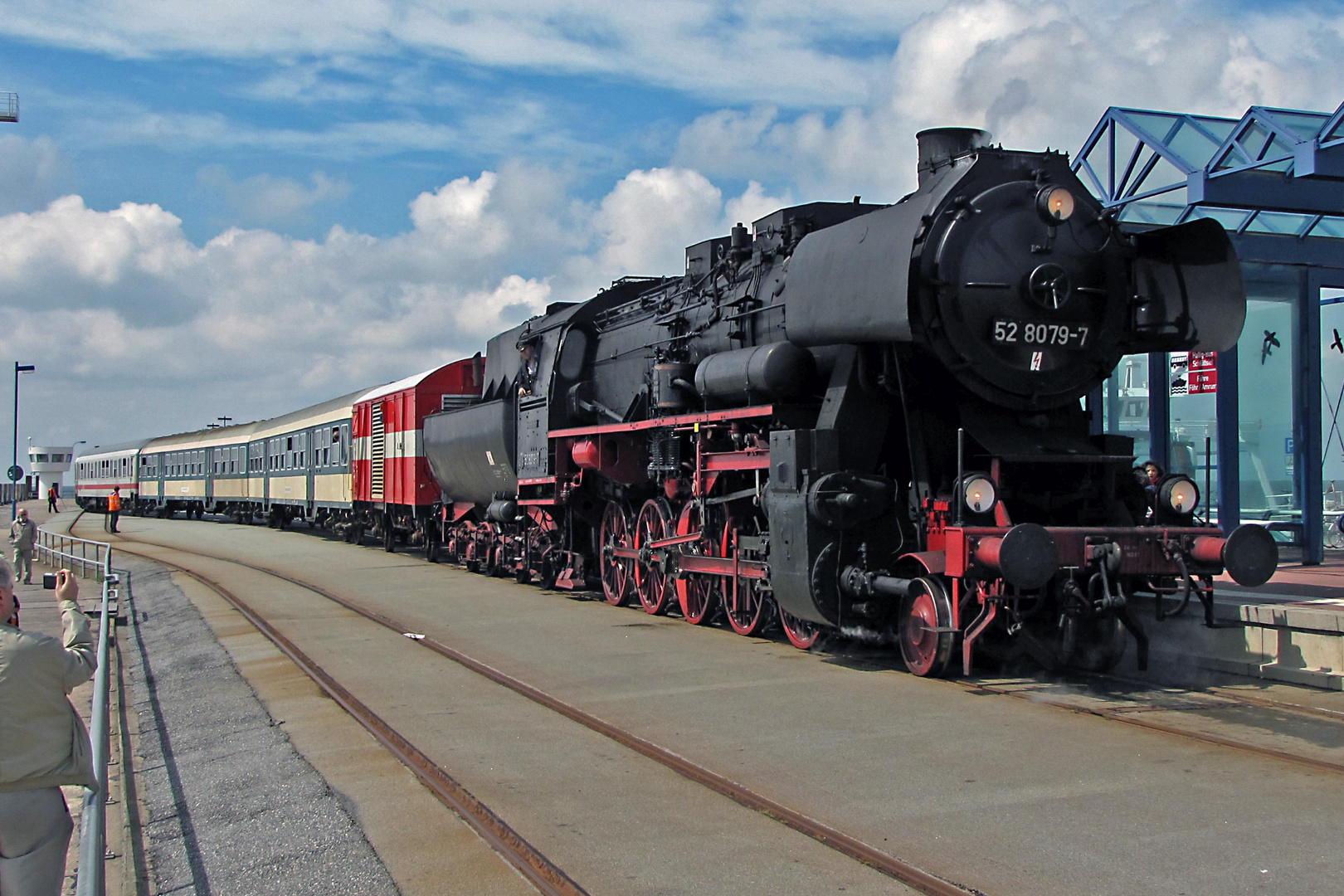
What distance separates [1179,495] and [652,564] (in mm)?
5576

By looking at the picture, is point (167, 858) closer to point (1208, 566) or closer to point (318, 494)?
point (1208, 566)

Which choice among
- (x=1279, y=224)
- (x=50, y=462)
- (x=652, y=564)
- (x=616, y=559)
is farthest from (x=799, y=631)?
(x=50, y=462)

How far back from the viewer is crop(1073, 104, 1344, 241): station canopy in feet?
35.9

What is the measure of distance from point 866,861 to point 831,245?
5.25m

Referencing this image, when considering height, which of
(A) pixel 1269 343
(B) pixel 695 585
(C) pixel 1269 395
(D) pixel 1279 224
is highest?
(D) pixel 1279 224

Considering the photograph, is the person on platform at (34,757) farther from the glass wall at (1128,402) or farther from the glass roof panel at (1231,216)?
the glass wall at (1128,402)

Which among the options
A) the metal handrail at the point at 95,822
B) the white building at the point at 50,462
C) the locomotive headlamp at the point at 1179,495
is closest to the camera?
the metal handrail at the point at 95,822

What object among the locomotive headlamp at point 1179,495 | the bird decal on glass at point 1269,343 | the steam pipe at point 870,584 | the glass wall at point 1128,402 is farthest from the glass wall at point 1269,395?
the steam pipe at point 870,584

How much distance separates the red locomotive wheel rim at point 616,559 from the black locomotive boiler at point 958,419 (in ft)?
8.76

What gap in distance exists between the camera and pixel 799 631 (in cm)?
977

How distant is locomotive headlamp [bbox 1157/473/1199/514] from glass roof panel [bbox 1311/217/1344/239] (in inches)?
282

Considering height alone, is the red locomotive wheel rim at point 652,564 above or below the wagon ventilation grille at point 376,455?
below

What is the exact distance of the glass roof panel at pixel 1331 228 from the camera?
13.7 metres

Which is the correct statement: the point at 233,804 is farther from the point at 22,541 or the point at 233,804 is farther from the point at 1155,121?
the point at 22,541
